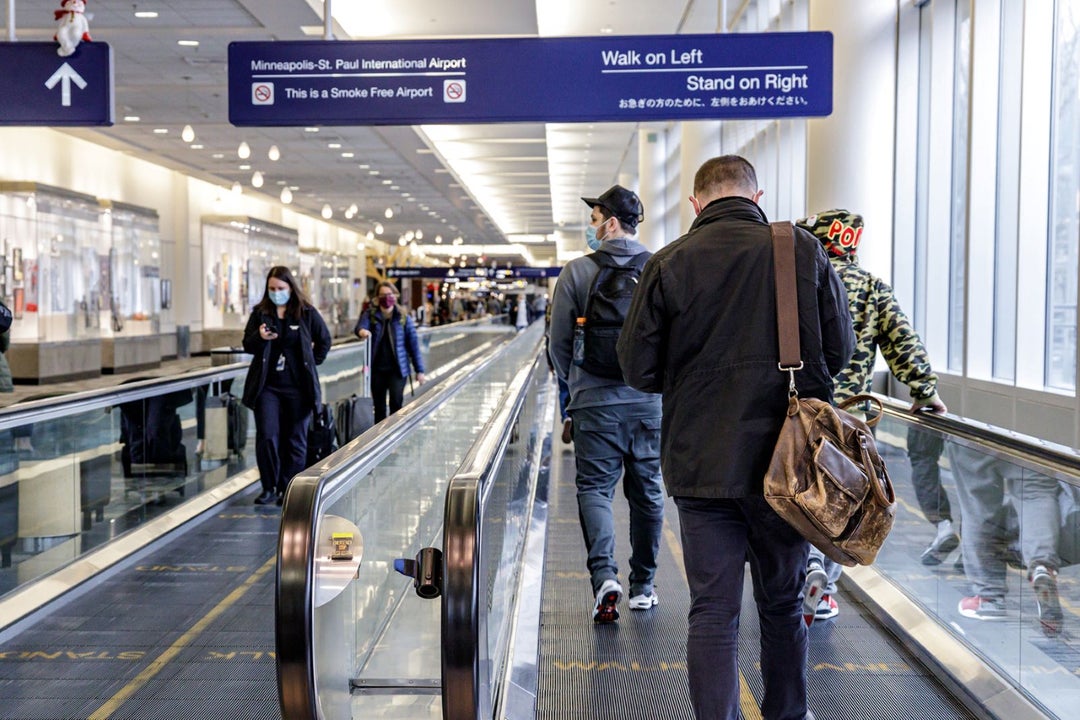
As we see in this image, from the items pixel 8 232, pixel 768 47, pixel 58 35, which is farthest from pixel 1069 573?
pixel 8 232

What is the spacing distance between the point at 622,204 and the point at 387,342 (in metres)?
6.46

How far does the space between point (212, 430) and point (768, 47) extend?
16.9 ft

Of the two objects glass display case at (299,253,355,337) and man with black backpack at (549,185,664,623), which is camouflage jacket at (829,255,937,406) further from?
glass display case at (299,253,355,337)

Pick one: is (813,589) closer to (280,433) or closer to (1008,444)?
(1008,444)

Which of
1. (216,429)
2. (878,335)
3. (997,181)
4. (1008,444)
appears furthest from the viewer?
(997,181)

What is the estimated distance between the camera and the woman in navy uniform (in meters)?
8.03

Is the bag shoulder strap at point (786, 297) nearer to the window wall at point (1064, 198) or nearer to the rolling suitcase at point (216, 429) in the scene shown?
the window wall at point (1064, 198)

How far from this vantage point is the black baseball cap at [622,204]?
5039 mm

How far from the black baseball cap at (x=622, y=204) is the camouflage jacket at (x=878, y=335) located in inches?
35.2

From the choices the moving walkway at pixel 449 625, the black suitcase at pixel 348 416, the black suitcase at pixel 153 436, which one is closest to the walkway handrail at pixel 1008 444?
the moving walkway at pixel 449 625

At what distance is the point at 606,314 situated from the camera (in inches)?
193

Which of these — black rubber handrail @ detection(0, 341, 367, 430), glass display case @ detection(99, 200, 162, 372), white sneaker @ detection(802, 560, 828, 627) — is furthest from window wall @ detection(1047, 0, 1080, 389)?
glass display case @ detection(99, 200, 162, 372)

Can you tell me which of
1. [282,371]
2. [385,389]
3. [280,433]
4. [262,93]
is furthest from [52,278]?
[282,371]

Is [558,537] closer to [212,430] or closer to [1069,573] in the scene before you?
[212,430]
